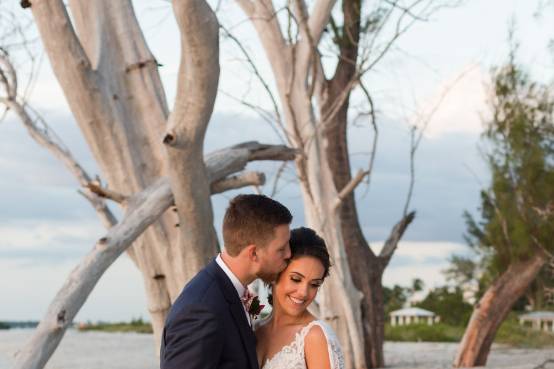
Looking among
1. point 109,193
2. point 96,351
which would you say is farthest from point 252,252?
point 96,351

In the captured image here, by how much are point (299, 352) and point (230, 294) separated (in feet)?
1.09

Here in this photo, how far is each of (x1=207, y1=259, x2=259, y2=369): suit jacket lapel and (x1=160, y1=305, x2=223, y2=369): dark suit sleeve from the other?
0.38 feet

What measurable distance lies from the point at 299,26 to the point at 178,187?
3407mm

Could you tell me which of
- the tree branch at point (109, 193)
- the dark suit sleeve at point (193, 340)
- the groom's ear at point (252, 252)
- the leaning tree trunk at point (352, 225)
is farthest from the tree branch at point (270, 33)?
the dark suit sleeve at point (193, 340)

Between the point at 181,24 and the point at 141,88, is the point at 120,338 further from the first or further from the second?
the point at 181,24

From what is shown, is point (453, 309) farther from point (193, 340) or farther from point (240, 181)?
point (193, 340)

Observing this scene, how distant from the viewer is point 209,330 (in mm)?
2568

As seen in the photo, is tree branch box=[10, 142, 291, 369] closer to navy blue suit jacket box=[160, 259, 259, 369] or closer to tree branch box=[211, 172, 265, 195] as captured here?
tree branch box=[211, 172, 265, 195]

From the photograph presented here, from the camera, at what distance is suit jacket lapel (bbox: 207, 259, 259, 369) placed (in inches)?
106

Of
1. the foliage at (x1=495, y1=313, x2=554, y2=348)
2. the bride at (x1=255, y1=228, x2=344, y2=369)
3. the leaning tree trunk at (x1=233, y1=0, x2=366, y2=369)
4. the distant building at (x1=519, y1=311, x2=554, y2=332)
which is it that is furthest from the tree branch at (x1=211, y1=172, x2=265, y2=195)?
the distant building at (x1=519, y1=311, x2=554, y2=332)

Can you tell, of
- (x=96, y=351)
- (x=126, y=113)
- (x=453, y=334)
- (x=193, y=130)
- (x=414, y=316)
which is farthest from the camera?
(x=414, y=316)

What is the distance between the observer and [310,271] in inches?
110

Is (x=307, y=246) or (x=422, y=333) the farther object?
(x=422, y=333)

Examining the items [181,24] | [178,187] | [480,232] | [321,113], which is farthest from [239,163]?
[480,232]
